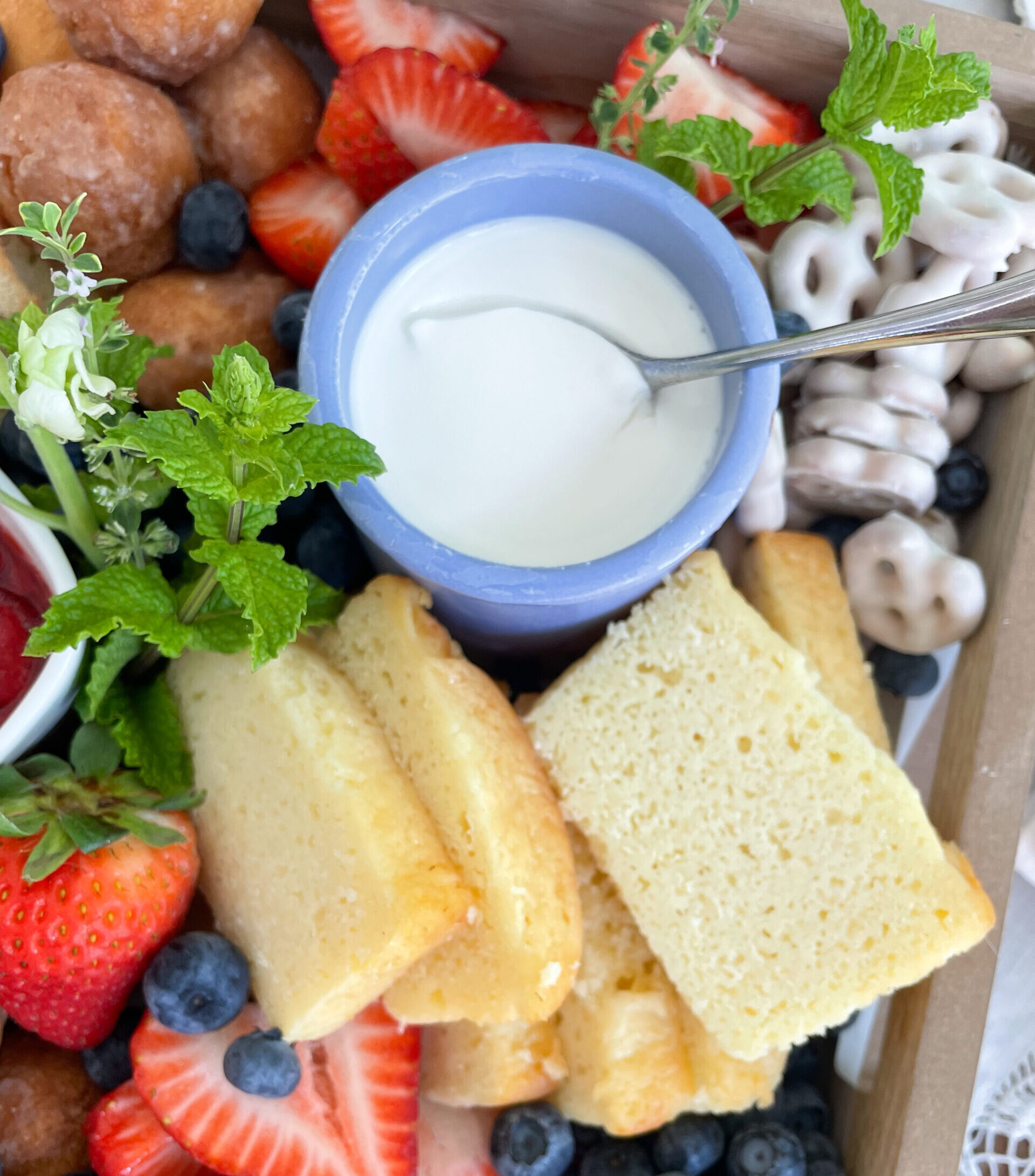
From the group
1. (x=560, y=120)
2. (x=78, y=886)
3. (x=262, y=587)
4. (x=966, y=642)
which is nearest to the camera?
(x=262, y=587)

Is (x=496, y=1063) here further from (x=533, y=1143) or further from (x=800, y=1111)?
(x=800, y=1111)

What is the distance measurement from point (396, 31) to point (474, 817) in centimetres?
78

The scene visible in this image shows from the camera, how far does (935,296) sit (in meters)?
1.01

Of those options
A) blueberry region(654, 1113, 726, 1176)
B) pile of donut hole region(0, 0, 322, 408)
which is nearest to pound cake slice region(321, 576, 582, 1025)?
blueberry region(654, 1113, 726, 1176)

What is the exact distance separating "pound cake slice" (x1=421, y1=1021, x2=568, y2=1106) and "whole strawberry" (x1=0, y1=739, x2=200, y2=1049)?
28 centimetres

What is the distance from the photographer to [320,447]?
750 mm

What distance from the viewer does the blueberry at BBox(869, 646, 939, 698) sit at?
1.06 meters

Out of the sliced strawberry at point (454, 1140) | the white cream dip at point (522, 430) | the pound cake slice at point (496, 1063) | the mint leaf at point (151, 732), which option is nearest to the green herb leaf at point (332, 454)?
the white cream dip at point (522, 430)

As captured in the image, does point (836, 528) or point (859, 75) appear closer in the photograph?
point (859, 75)

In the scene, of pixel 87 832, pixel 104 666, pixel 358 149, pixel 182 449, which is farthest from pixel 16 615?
pixel 358 149

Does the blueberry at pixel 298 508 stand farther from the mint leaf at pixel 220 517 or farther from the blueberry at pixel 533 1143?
the blueberry at pixel 533 1143

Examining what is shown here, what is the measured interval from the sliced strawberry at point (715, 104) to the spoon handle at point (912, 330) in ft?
1.01

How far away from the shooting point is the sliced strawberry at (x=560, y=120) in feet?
3.78

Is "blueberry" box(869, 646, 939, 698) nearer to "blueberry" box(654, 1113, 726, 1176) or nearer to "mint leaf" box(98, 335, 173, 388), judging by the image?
"blueberry" box(654, 1113, 726, 1176)
